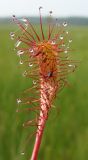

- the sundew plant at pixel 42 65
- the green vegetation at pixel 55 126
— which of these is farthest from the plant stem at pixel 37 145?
the green vegetation at pixel 55 126

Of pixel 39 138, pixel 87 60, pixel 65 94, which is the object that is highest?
pixel 39 138

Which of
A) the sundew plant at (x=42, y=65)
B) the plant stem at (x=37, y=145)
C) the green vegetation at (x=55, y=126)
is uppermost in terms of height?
the sundew plant at (x=42, y=65)

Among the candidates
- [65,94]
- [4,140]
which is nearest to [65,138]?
[4,140]

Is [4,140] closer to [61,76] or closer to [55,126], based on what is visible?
[55,126]

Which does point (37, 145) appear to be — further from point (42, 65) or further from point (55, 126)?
point (55, 126)

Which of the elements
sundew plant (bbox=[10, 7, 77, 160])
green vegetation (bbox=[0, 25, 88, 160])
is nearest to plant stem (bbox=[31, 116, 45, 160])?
sundew plant (bbox=[10, 7, 77, 160])

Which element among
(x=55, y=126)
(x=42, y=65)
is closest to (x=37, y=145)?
(x=42, y=65)

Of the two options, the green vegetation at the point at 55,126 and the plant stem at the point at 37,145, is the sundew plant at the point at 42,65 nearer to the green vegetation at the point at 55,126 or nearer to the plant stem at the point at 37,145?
the plant stem at the point at 37,145

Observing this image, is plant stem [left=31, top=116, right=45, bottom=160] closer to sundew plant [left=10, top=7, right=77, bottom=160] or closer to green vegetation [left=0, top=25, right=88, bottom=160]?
sundew plant [left=10, top=7, right=77, bottom=160]

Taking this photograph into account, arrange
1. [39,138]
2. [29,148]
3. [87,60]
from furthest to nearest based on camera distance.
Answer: [87,60]
[29,148]
[39,138]
